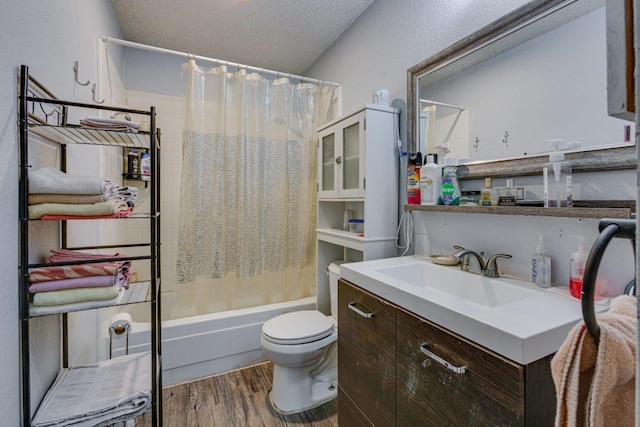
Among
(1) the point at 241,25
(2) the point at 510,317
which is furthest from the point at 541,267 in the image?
(1) the point at 241,25

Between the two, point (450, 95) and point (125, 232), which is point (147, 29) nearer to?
point (125, 232)

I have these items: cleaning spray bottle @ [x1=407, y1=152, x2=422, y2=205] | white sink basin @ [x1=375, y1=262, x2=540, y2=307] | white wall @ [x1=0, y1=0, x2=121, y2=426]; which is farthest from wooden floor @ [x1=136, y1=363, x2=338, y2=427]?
cleaning spray bottle @ [x1=407, y1=152, x2=422, y2=205]

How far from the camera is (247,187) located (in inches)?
81.1

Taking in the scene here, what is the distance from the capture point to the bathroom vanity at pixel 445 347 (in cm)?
64

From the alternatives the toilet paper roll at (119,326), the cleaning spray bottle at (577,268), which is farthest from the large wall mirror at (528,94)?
the toilet paper roll at (119,326)

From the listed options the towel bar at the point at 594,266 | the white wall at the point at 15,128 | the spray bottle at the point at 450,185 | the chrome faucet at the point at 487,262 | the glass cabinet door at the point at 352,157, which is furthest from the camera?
the glass cabinet door at the point at 352,157

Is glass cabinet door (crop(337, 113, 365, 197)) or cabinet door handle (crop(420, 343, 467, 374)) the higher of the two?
glass cabinet door (crop(337, 113, 365, 197))

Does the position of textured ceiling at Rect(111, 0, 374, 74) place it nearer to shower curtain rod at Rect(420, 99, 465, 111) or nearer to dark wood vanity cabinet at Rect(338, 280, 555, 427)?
shower curtain rod at Rect(420, 99, 465, 111)

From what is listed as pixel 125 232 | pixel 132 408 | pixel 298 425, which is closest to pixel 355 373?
pixel 298 425

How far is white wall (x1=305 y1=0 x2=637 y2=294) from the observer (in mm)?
912

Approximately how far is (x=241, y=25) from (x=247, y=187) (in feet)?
3.85

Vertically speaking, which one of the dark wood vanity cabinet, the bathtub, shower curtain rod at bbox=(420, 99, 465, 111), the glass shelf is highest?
shower curtain rod at bbox=(420, 99, 465, 111)

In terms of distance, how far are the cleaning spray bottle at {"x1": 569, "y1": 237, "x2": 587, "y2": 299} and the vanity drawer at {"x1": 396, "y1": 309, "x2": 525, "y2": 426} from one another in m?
0.45

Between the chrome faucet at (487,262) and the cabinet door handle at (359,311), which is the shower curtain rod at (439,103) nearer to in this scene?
the chrome faucet at (487,262)
